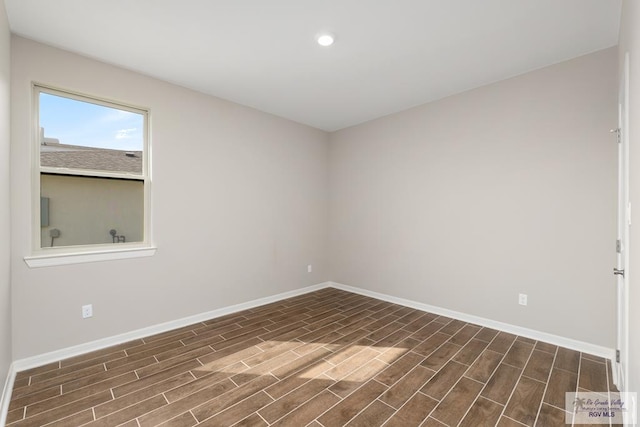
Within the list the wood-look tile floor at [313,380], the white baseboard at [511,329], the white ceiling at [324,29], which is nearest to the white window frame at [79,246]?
the white ceiling at [324,29]

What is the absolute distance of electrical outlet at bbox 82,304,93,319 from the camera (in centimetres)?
269

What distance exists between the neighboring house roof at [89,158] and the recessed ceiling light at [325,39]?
213 cm

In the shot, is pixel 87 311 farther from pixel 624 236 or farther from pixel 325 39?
pixel 624 236

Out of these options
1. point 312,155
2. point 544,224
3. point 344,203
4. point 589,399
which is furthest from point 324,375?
point 312,155

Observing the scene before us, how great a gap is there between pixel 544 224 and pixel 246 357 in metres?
3.12

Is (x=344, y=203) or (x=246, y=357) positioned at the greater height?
(x=344, y=203)

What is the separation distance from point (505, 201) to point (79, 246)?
4251 mm

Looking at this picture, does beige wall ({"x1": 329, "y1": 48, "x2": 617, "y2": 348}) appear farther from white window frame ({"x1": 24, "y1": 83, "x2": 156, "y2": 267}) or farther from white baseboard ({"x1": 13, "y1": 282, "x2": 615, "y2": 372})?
white window frame ({"x1": 24, "y1": 83, "x2": 156, "y2": 267})

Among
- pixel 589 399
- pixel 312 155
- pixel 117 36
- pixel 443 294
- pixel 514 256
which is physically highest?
pixel 117 36

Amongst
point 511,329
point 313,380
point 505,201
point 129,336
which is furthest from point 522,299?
point 129,336

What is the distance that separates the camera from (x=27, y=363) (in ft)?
7.93

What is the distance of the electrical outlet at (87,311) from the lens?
2691 millimetres

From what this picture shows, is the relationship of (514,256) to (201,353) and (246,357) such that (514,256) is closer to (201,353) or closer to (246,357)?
(246,357)

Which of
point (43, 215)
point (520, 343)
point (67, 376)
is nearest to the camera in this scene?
point (67, 376)
